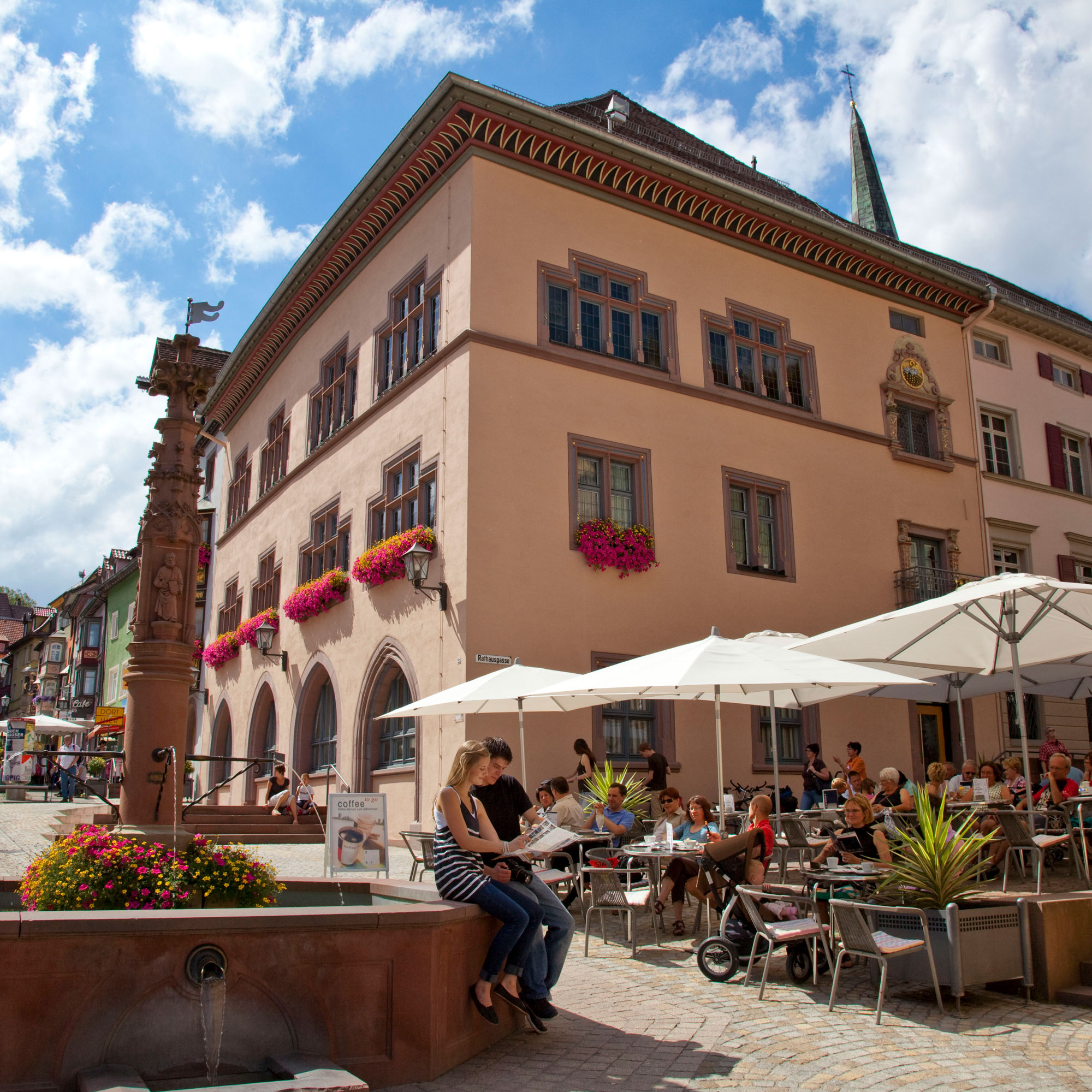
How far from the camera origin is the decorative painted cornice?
18391 millimetres

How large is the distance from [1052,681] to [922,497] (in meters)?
7.94

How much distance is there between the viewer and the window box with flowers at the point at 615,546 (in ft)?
57.3

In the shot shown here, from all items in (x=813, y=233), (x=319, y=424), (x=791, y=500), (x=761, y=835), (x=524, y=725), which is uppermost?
(x=813, y=233)

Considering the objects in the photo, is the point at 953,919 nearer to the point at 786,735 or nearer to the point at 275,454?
the point at 786,735

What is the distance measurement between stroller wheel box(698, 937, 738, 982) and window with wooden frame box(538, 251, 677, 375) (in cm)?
1224

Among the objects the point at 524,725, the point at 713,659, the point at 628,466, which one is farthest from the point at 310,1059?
the point at 628,466

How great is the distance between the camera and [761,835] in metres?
8.36

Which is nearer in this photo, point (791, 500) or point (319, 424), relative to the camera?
point (791, 500)

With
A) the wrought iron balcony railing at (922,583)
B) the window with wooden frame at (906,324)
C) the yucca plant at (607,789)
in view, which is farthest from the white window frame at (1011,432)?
the yucca plant at (607,789)

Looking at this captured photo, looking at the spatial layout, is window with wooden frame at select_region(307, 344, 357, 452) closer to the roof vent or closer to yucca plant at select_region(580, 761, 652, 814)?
the roof vent

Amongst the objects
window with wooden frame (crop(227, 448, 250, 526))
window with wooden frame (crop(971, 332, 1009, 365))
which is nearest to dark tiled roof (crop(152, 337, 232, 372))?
window with wooden frame (crop(227, 448, 250, 526))

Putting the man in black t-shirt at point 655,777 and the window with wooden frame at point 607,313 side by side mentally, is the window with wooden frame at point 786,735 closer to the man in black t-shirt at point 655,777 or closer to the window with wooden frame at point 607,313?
the man in black t-shirt at point 655,777

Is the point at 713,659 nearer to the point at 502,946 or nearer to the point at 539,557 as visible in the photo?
the point at 502,946

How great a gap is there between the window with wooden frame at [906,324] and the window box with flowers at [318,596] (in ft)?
42.3
